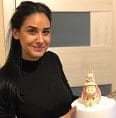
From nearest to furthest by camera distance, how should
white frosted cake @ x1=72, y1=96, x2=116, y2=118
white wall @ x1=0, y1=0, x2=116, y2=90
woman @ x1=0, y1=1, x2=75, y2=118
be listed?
white frosted cake @ x1=72, y1=96, x2=116, y2=118, woman @ x1=0, y1=1, x2=75, y2=118, white wall @ x1=0, y1=0, x2=116, y2=90

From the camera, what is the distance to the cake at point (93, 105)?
1061 millimetres

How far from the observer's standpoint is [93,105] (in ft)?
3.58

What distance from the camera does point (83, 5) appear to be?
206cm

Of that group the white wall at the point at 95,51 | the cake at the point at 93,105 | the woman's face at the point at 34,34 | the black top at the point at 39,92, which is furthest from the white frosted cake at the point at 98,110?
the white wall at the point at 95,51

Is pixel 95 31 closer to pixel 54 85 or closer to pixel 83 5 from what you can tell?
pixel 83 5

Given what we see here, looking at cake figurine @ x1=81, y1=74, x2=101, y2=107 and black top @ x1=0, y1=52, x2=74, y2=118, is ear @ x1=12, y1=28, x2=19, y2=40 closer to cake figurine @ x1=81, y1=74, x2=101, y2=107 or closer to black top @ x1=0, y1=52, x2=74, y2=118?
black top @ x1=0, y1=52, x2=74, y2=118

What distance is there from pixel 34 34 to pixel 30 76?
18 centimetres

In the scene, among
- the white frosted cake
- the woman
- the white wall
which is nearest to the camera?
the white frosted cake

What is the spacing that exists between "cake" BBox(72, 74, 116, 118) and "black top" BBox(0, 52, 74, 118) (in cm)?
15

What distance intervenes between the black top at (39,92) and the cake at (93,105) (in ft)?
0.50

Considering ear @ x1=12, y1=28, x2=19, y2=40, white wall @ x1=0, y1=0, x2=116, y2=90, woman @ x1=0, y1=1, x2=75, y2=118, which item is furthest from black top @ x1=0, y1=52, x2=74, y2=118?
white wall @ x1=0, y1=0, x2=116, y2=90

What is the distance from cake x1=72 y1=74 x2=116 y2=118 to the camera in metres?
1.06

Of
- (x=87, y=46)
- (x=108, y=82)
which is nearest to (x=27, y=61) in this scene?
(x=87, y=46)

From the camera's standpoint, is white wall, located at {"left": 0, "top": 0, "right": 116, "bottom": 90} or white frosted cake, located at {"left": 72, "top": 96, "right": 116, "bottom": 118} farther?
white wall, located at {"left": 0, "top": 0, "right": 116, "bottom": 90}
